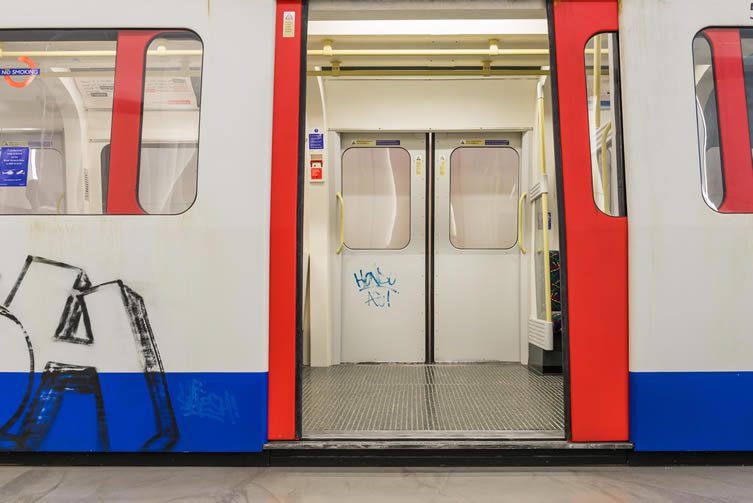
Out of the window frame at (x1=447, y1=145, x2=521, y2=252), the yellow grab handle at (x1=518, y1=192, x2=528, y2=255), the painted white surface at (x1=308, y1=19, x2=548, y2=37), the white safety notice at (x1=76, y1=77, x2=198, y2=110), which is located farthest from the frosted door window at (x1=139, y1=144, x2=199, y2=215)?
the yellow grab handle at (x1=518, y1=192, x2=528, y2=255)

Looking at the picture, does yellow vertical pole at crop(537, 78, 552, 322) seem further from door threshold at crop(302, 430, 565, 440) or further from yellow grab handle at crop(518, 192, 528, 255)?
door threshold at crop(302, 430, 565, 440)

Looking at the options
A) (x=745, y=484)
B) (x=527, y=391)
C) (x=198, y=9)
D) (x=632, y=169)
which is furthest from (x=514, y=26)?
(x=745, y=484)

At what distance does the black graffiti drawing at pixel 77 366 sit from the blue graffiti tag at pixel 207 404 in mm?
81

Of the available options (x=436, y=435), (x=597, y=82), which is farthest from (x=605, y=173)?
(x=436, y=435)

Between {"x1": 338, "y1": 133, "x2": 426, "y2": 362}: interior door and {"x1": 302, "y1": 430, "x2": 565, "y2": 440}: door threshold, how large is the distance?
2.33 m

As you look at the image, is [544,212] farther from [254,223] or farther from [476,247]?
[254,223]

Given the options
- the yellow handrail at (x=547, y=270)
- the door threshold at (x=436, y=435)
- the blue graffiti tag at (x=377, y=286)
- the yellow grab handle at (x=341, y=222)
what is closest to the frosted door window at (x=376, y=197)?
the yellow grab handle at (x=341, y=222)

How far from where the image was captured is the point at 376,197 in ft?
17.0

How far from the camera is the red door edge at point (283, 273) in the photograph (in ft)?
8.40

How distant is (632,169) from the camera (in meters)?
2.54

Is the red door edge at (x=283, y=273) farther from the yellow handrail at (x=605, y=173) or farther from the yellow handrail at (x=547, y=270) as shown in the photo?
the yellow handrail at (x=547, y=270)

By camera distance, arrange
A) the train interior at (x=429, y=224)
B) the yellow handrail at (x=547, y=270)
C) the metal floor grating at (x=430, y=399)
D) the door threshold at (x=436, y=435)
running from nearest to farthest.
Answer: the door threshold at (x=436, y=435) < the metal floor grating at (x=430, y=399) < the yellow handrail at (x=547, y=270) < the train interior at (x=429, y=224)

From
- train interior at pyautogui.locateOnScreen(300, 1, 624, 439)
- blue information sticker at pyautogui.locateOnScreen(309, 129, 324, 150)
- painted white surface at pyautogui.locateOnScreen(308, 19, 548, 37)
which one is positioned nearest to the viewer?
painted white surface at pyautogui.locateOnScreen(308, 19, 548, 37)

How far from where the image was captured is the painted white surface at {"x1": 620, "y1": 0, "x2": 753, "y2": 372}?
8.23 feet
